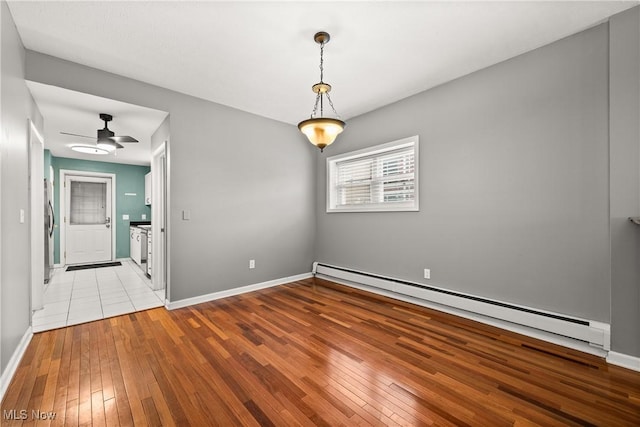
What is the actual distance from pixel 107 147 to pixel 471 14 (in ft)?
15.1

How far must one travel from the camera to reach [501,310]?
8.98 ft

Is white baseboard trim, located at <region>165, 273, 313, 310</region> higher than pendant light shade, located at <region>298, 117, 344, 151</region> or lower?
lower

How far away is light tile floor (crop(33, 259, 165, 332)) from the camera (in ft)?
10.3

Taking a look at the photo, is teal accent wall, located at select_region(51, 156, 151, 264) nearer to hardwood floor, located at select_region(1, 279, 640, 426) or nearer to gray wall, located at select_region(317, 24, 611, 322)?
hardwood floor, located at select_region(1, 279, 640, 426)

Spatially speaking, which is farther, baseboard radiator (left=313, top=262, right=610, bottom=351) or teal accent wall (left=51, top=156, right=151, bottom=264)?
teal accent wall (left=51, top=156, right=151, bottom=264)

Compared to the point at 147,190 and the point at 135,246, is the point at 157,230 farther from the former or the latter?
the point at 147,190

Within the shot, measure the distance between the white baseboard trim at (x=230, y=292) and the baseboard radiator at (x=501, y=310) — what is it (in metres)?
1.10

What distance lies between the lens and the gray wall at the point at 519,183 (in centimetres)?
233

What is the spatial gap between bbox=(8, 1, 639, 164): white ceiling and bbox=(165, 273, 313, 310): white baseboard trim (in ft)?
8.93

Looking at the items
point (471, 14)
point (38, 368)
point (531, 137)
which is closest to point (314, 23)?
point (471, 14)

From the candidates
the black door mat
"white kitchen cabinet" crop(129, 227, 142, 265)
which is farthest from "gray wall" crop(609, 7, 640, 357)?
the black door mat

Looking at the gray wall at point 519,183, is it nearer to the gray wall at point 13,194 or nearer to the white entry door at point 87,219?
the gray wall at point 13,194

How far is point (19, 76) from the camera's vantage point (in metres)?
2.34

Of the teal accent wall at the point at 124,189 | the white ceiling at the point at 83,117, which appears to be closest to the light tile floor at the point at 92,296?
the teal accent wall at the point at 124,189
